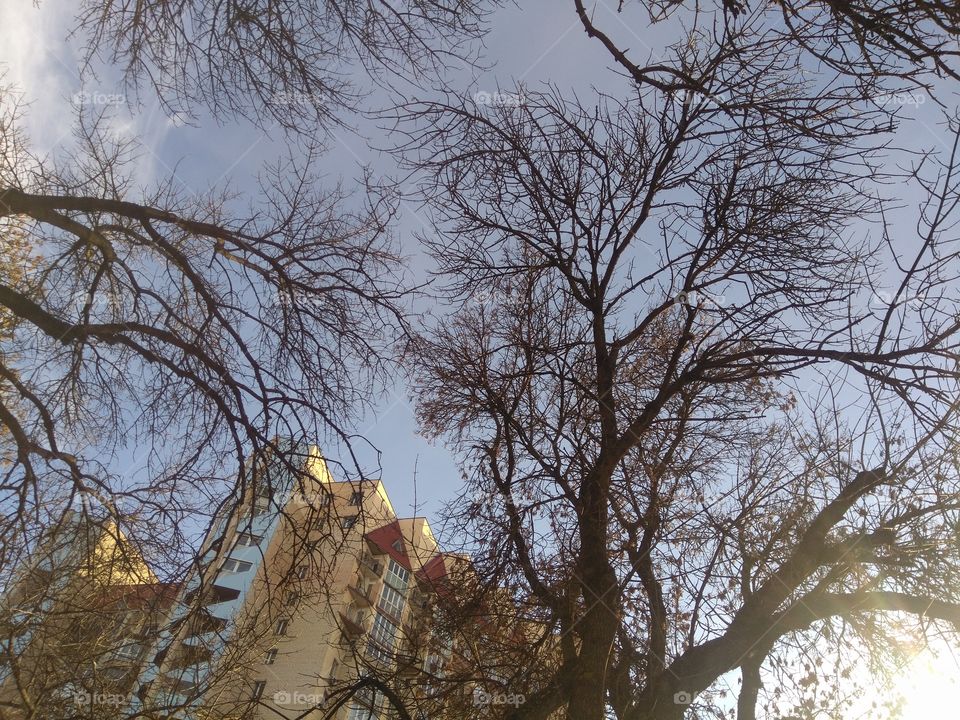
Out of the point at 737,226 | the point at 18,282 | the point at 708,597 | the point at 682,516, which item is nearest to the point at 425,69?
the point at 737,226

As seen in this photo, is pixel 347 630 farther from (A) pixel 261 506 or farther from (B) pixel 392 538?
(B) pixel 392 538

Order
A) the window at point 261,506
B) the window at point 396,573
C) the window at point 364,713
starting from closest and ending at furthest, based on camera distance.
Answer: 1. the window at point 364,713
2. the window at point 261,506
3. the window at point 396,573

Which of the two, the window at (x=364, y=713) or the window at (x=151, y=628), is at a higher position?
the window at (x=151, y=628)

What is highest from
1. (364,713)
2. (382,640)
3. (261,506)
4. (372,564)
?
(261,506)

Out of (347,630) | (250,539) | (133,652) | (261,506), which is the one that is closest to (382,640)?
(347,630)

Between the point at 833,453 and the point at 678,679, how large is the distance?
2.49 metres

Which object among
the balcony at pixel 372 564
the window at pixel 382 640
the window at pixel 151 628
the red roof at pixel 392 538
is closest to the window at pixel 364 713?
the window at pixel 382 640

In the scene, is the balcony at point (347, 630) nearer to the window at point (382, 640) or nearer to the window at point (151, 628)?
the window at point (382, 640)

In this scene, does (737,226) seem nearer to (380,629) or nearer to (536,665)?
(536,665)

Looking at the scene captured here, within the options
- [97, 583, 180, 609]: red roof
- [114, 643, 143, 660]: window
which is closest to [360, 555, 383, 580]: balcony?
[97, 583, 180, 609]: red roof

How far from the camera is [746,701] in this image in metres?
7.45

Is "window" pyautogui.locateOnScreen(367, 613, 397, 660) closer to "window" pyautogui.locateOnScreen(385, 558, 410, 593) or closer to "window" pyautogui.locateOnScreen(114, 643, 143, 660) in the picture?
"window" pyautogui.locateOnScreen(114, 643, 143, 660)

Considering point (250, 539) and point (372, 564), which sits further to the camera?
point (372, 564)

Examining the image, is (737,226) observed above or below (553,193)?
below
